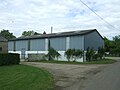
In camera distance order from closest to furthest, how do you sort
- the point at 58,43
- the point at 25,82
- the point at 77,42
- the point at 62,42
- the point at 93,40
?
the point at 25,82, the point at 77,42, the point at 62,42, the point at 58,43, the point at 93,40

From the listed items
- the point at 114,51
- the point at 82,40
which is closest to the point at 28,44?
the point at 82,40

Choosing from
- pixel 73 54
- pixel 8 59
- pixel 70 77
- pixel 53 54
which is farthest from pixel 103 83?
pixel 53 54

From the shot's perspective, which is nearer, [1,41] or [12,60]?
[12,60]

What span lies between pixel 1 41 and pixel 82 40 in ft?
65.1

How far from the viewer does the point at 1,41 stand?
50312 millimetres

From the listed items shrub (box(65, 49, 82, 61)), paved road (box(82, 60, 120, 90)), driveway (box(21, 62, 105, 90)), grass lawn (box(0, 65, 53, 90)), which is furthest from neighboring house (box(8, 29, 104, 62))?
grass lawn (box(0, 65, 53, 90))

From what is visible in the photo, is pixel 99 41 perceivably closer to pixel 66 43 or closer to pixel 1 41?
pixel 66 43

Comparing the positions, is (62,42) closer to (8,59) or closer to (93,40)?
(93,40)

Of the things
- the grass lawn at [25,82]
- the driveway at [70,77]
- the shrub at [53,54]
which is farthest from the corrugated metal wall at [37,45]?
the grass lawn at [25,82]

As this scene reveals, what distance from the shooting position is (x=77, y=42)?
1633 inches

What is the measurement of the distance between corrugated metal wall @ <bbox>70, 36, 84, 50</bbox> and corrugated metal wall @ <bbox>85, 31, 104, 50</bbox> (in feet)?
4.96

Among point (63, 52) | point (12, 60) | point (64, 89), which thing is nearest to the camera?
point (64, 89)

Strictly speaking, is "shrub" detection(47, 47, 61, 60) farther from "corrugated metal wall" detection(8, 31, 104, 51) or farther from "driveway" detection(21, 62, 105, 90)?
"driveway" detection(21, 62, 105, 90)

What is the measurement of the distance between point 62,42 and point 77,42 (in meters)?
3.73
